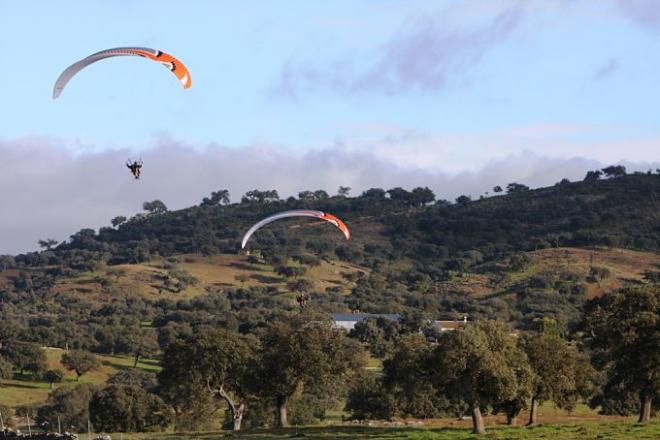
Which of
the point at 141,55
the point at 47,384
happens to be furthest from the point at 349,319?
the point at 141,55

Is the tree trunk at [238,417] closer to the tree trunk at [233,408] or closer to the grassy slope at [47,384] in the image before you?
the tree trunk at [233,408]

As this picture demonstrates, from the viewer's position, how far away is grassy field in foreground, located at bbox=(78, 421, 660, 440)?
5794 centimetres

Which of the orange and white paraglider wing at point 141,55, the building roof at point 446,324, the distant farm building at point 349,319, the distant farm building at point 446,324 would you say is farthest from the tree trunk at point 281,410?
the building roof at point 446,324

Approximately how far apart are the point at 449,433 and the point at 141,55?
2493 cm

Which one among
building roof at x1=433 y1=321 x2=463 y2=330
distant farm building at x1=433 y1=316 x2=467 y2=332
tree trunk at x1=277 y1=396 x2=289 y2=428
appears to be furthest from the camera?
building roof at x1=433 y1=321 x2=463 y2=330

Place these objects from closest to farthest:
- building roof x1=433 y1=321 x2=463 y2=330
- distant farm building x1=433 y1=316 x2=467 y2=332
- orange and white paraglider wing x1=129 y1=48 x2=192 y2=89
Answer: orange and white paraglider wing x1=129 y1=48 x2=192 y2=89 < distant farm building x1=433 y1=316 x2=467 y2=332 < building roof x1=433 y1=321 x2=463 y2=330

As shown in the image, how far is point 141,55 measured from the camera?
5553cm

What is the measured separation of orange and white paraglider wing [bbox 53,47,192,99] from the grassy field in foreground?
17.9 metres

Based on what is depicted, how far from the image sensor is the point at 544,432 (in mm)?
59906

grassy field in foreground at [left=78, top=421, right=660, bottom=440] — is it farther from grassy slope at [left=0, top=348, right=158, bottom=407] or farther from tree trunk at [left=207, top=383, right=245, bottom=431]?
grassy slope at [left=0, top=348, right=158, bottom=407]

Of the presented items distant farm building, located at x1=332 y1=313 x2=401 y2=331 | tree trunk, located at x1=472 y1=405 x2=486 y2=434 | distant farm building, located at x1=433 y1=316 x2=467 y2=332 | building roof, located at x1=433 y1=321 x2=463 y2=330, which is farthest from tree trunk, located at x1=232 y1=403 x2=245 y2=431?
building roof, located at x1=433 y1=321 x2=463 y2=330

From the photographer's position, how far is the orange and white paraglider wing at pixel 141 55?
2175 inches

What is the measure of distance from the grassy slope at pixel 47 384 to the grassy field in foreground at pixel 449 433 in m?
41.3

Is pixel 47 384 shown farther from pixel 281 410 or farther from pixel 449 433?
pixel 449 433
